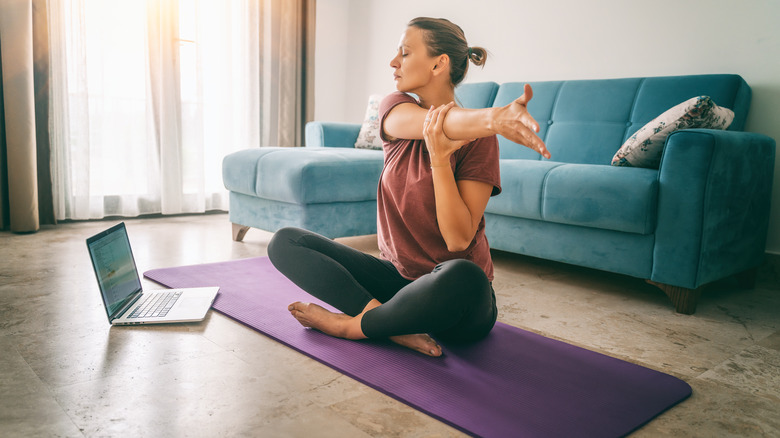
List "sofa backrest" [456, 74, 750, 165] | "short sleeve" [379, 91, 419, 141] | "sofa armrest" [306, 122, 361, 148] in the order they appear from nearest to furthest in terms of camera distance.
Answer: "short sleeve" [379, 91, 419, 141] < "sofa backrest" [456, 74, 750, 165] < "sofa armrest" [306, 122, 361, 148]

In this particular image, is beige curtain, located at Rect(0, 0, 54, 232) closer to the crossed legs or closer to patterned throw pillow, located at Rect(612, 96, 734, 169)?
the crossed legs

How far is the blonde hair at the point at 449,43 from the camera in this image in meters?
1.36

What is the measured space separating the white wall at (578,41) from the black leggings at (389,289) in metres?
1.92

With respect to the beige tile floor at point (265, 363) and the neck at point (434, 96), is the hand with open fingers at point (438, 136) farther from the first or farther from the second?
the beige tile floor at point (265, 363)

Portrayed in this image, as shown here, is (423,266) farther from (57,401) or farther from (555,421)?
(57,401)

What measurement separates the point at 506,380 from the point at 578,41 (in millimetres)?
2481

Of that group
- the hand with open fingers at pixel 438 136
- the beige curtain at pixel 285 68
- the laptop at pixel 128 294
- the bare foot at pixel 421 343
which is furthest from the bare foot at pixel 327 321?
the beige curtain at pixel 285 68

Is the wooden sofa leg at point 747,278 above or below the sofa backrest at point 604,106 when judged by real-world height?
below

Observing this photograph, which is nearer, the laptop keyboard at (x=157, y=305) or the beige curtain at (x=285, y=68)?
the laptop keyboard at (x=157, y=305)

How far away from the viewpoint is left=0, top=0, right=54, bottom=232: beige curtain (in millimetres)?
2883

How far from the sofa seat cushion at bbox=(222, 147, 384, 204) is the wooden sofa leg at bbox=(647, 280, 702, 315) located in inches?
54.1

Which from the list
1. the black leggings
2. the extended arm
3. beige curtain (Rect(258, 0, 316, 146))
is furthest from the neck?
beige curtain (Rect(258, 0, 316, 146))

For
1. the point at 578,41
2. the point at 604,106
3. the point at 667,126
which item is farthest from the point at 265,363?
the point at 578,41

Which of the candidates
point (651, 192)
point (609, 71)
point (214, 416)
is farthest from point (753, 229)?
point (214, 416)
